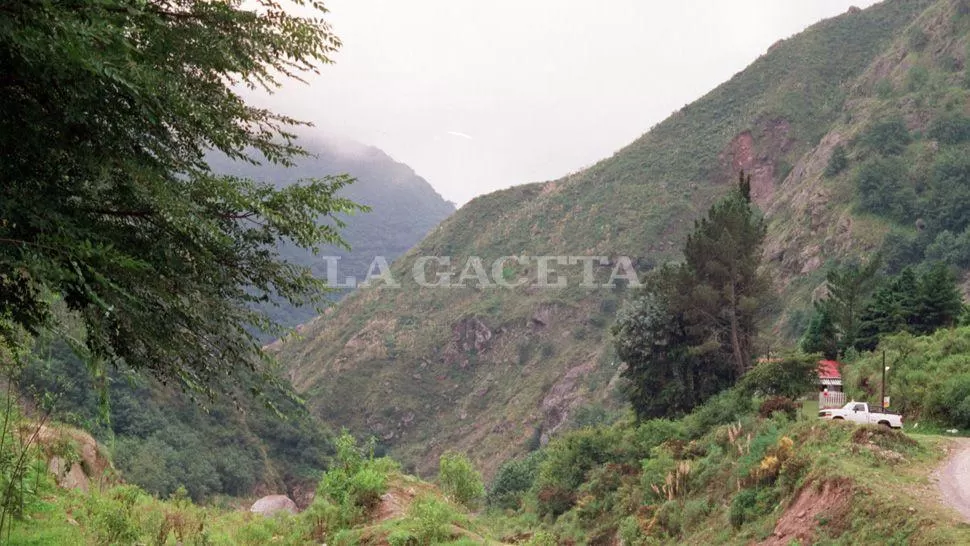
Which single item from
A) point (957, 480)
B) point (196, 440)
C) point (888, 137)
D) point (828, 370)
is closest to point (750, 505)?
point (957, 480)

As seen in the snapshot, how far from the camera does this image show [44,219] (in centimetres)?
482

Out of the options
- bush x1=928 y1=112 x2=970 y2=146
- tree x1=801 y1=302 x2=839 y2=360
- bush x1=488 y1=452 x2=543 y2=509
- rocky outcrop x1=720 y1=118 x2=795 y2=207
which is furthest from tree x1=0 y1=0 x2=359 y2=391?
rocky outcrop x1=720 y1=118 x2=795 y2=207

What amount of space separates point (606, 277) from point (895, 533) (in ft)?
231

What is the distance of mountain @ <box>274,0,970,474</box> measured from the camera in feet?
195

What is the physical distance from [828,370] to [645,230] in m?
57.1

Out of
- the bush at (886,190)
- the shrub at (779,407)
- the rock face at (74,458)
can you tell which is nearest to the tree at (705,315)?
the shrub at (779,407)

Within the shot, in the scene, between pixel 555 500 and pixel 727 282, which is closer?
pixel 555 500

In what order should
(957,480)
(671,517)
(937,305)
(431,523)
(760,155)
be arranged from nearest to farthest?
(431,523), (957,480), (671,517), (937,305), (760,155)

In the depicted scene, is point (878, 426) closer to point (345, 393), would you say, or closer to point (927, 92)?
point (927, 92)

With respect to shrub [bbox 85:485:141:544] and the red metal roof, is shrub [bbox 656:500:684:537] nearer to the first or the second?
the red metal roof

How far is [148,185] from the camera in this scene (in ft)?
18.0

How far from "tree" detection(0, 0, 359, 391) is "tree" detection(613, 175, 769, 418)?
83.5 ft

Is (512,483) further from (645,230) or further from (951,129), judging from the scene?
(951,129)

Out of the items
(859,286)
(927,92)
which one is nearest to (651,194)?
(927,92)
